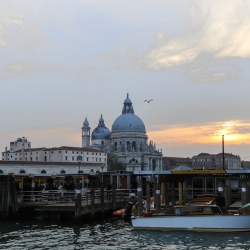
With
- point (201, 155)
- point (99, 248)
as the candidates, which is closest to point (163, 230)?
point (99, 248)

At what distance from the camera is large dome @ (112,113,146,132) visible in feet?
472

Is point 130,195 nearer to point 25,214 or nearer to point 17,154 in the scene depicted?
point 25,214

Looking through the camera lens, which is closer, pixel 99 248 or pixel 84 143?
pixel 99 248

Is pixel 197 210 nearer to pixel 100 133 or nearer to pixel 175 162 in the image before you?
pixel 100 133

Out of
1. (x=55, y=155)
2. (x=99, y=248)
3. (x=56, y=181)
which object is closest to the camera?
(x=99, y=248)

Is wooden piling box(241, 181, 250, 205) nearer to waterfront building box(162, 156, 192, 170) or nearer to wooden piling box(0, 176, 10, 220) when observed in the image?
wooden piling box(0, 176, 10, 220)

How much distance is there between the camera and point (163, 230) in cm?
2080

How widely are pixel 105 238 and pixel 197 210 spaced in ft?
13.9

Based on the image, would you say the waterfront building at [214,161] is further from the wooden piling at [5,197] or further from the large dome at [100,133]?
the wooden piling at [5,197]

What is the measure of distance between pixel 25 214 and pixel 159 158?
12136 cm

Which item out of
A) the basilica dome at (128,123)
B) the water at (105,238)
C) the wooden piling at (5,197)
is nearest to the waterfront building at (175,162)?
the basilica dome at (128,123)

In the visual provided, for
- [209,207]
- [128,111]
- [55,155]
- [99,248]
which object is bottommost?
[99,248]

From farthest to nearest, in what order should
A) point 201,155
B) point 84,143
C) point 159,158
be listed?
1. point 201,155
2. point 84,143
3. point 159,158

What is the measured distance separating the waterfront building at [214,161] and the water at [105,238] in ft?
495
